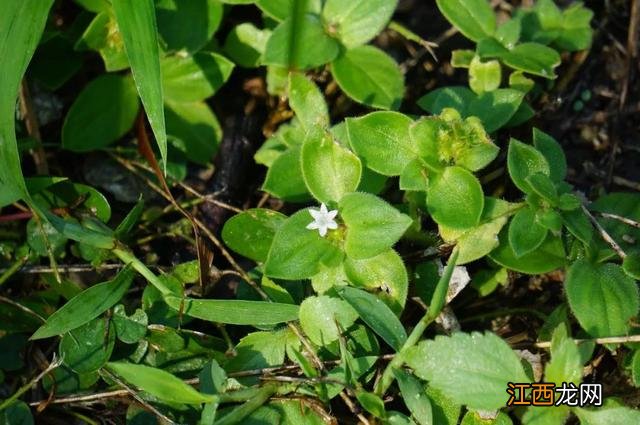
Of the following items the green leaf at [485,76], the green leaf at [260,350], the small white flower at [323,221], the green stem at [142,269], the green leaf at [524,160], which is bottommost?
Answer: the green leaf at [260,350]

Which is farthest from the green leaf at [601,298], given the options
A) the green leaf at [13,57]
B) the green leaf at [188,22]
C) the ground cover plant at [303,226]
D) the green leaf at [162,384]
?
the green leaf at [13,57]

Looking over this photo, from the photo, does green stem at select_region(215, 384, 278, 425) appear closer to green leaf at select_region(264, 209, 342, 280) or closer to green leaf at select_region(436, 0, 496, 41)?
green leaf at select_region(264, 209, 342, 280)

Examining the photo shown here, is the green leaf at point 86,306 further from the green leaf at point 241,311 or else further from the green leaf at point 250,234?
the green leaf at point 250,234

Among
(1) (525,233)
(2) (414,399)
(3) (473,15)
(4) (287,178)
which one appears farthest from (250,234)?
(3) (473,15)

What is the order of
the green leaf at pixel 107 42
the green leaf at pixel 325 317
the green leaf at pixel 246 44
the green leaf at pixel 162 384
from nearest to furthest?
1. the green leaf at pixel 162 384
2. the green leaf at pixel 325 317
3. the green leaf at pixel 107 42
4. the green leaf at pixel 246 44

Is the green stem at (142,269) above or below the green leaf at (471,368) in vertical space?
above

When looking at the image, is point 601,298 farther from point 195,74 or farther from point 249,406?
point 195,74
